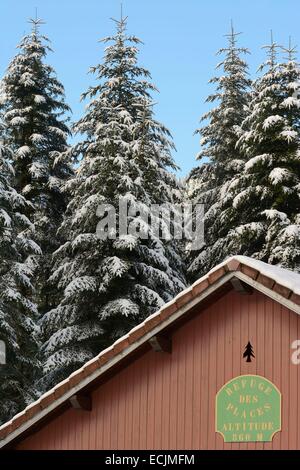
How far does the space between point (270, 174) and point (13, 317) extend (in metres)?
9.71

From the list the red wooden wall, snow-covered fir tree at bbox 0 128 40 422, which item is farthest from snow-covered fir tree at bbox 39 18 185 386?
the red wooden wall

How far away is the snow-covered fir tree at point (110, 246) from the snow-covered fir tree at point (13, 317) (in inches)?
31.0

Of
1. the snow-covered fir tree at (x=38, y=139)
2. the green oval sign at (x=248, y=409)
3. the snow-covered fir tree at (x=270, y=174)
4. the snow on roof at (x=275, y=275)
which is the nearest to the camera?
the snow on roof at (x=275, y=275)

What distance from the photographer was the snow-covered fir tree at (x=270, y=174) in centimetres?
3002

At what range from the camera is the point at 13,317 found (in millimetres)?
28094

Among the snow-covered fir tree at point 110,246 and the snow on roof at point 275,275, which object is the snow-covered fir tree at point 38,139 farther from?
the snow on roof at point 275,275

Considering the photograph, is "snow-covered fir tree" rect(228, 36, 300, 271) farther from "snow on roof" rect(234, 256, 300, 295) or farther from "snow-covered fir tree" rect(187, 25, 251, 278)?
"snow on roof" rect(234, 256, 300, 295)

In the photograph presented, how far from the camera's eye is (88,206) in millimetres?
29969

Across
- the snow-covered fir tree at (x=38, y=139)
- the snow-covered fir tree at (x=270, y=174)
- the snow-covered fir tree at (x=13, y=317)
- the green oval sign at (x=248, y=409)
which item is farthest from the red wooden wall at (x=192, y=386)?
the snow-covered fir tree at (x=38, y=139)

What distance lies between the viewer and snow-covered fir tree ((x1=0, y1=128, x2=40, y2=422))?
90.2ft

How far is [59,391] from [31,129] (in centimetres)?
2483

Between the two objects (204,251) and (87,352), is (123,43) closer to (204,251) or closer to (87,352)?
(204,251)

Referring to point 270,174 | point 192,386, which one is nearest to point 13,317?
point 270,174

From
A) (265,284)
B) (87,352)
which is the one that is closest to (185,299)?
(265,284)
